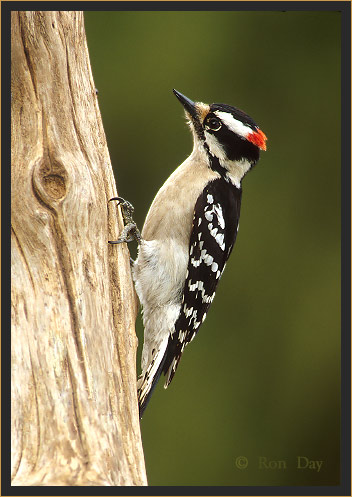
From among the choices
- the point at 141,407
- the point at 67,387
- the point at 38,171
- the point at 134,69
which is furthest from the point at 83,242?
the point at 134,69

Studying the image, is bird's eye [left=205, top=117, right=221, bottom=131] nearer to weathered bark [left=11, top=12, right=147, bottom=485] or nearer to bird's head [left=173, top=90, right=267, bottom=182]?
bird's head [left=173, top=90, right=267, bottom=182]

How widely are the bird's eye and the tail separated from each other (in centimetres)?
118

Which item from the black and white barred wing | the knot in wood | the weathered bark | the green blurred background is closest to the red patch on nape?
the black and white barred wing

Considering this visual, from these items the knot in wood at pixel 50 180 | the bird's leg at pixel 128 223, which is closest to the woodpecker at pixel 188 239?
the bird's leg at pixel 128 223

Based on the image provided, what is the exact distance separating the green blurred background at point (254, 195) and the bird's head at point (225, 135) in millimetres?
2132

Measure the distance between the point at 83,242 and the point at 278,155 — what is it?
405 cm

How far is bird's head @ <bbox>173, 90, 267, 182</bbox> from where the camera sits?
3.80 m

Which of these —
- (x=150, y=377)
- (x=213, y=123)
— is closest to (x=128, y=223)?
(x=150, y=377)

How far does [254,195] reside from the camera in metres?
6.45

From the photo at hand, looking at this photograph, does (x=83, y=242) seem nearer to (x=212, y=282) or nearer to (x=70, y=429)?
(x=70, y=429)

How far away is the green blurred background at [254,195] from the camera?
614 centimetres

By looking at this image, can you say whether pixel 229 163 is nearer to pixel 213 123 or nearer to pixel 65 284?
pixel 213 123

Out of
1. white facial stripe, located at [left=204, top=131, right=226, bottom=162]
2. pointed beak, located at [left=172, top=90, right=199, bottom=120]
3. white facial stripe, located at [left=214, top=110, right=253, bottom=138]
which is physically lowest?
white facial stripe, located at [left=204, top=131, right=226, bottom=162]

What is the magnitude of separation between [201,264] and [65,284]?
41.4 inches
